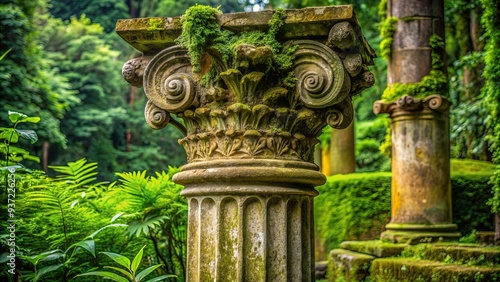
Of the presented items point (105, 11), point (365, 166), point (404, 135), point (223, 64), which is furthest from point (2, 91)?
point (105, 11)

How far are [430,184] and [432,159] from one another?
0.34m

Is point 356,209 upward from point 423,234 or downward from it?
upward

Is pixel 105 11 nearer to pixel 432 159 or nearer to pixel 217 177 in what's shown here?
pixel 432 159

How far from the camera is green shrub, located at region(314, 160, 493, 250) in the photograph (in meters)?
9.80

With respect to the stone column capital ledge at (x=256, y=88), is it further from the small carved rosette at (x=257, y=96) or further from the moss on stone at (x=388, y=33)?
the moss on stone at (x=388, y=33)

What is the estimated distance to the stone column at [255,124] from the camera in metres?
3.40

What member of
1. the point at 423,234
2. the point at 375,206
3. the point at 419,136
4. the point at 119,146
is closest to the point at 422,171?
the point at 419,136

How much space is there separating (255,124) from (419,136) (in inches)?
208

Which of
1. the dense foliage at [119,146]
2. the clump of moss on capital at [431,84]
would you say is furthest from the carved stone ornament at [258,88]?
the clump of moss on capital at [431,84]

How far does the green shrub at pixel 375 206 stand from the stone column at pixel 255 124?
21.2ft

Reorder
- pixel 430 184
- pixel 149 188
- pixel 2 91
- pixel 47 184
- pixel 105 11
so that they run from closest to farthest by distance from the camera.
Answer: pixel 47 184, pixel 149 188, pixel 430 184, pixel 2 91, pixel 105 11

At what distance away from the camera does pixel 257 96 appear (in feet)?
11.7

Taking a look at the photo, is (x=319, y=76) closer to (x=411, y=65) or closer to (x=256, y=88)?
(x=256, y=88)

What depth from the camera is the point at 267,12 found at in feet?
11.3
